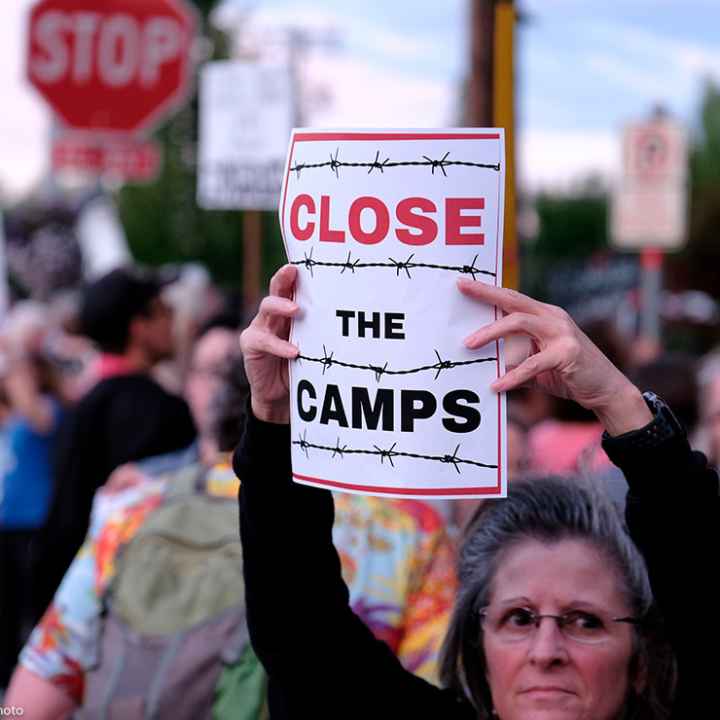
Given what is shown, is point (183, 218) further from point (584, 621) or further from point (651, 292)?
point (584, 621)

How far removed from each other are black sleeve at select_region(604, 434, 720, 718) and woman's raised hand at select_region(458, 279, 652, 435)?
6 centimetres

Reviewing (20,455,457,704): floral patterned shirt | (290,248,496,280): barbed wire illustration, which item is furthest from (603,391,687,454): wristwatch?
(20,455,457,704): floral patterned shirt

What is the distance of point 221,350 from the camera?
5.48 metres

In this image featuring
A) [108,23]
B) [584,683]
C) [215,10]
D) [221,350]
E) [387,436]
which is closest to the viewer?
[387,436]

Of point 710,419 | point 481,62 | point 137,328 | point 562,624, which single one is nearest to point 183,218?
point 481,62

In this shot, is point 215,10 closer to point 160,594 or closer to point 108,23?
point 108,23

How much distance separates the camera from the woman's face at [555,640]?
7.38 feet

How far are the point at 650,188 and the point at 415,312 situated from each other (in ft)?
27.4

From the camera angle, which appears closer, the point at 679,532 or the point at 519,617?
the point at 679,532

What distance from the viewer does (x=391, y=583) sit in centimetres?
294

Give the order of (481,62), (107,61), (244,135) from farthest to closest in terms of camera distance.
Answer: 1. (107,61)
2. (244,135)
3. (481,62)

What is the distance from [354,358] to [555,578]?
60 centimetres

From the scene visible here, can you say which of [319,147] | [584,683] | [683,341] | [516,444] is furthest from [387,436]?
[683,341]

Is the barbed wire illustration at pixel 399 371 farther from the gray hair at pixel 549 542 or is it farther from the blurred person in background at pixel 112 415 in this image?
the blurred person in background at pixel 112 415
